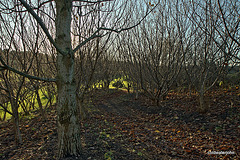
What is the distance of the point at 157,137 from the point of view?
3920mm

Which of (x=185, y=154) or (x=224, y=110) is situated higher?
(x=224, y=110)

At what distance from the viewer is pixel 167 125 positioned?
4.87m

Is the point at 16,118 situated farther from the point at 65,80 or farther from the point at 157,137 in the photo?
the point at 157,137

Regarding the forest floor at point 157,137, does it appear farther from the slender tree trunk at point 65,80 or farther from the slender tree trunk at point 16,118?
the slender tree trunk at point 65,80

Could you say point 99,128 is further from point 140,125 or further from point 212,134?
point 212,134

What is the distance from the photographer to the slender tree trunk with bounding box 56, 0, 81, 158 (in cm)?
213

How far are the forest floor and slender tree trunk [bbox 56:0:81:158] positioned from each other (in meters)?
0.50

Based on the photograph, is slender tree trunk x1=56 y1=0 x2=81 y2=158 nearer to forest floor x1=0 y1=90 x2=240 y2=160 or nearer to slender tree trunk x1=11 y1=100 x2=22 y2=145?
forest floor x1=0 y1=90 x2=240 y2=160

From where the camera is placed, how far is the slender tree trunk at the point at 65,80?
2.13 m

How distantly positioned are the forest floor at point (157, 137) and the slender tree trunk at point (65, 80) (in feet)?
1.66

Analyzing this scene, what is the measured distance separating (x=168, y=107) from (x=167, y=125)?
1.67 metres

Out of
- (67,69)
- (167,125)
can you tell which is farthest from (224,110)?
(67,69)

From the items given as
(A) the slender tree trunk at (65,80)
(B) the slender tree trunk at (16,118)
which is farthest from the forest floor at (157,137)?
(A) the slender tree trunk at (65,80)

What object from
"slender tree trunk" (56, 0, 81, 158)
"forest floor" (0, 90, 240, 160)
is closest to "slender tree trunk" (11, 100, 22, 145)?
"forest floor" (0, 90, 240, 160)
